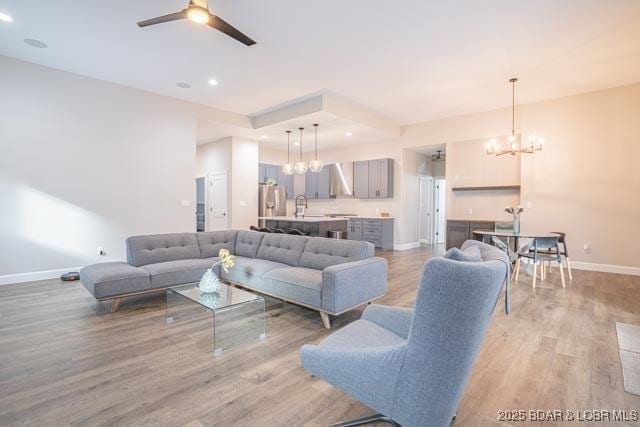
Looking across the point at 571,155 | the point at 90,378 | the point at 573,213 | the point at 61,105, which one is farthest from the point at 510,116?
the point at 61,105

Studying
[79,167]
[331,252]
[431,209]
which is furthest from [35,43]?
[431,209]

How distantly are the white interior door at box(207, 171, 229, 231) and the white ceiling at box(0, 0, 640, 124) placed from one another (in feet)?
8.61

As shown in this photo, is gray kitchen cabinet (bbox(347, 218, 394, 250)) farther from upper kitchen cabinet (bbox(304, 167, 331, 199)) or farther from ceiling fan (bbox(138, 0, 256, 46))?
ceiling fan (bbox(138, 0, 256, 46))

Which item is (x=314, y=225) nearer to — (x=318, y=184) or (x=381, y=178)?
(x=381, y=178)

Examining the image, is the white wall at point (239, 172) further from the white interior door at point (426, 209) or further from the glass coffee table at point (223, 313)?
the white interior door at point (426, 209)

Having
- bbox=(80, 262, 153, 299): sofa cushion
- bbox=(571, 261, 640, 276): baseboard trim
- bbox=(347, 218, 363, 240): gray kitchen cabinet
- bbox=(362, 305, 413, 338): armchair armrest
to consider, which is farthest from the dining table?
bbox=(80, 262, 153, 299): sofa cushion

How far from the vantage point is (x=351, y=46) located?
389 centimetres

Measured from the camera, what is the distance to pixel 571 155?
554 cm

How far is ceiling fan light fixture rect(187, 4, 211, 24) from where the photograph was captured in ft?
8.31

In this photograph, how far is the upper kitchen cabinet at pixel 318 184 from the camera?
921 cm

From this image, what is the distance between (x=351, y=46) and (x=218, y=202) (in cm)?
554

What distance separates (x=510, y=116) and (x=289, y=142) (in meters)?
5.35

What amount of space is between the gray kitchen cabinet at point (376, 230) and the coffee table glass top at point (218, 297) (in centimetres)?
550

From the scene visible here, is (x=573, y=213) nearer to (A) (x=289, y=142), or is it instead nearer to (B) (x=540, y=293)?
(B) (x=540, y=293)
